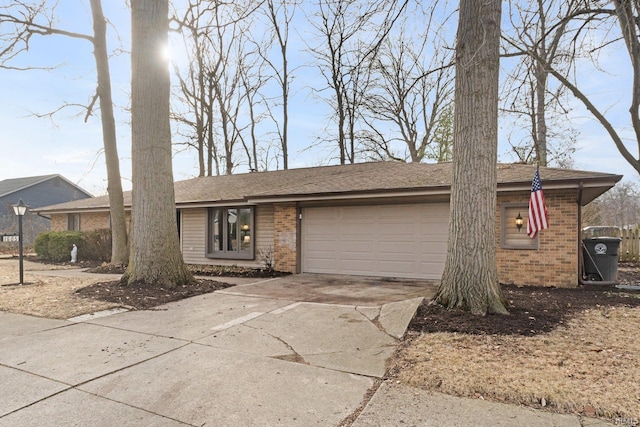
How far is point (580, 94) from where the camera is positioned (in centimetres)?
1116

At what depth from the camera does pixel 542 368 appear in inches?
134

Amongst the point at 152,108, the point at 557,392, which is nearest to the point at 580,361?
the point at 557,392

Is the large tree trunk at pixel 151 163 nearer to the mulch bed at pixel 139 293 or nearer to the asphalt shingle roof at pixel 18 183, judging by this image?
the mulch bed at pixel 139 293

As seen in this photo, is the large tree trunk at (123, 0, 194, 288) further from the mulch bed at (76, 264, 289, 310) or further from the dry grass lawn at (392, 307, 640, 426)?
the dry grass lawn at (392, 307, 640, 426)

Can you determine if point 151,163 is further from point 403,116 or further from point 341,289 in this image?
point 403,116

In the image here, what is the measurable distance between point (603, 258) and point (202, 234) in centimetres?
1154

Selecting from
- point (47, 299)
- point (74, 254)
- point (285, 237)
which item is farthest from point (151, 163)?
point (74, 254)

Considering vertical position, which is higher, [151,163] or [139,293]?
[151,163]

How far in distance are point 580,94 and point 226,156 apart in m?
19.7

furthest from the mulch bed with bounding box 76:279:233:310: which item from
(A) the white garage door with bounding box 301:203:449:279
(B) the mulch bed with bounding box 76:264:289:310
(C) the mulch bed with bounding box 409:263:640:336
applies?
(C) the mulch bed with bounding box 409:263:640:336

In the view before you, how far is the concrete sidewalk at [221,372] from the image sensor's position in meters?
2.69

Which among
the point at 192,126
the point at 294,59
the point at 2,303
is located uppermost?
the point at 294,59

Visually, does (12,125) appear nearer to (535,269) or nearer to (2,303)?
(2,303)

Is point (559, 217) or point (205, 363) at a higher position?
point (559, 217)
